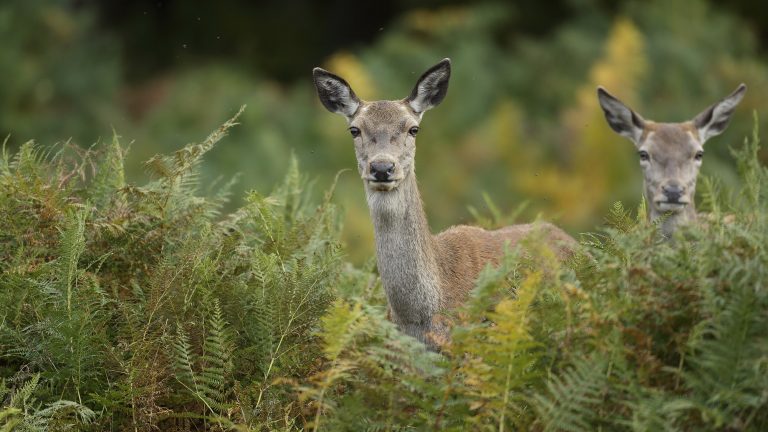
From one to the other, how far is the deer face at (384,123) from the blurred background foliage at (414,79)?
158 inches

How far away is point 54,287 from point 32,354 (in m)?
0.33

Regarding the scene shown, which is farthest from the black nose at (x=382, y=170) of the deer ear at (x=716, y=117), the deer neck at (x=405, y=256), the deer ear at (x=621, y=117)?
the deer ear at (x=716, y=117)

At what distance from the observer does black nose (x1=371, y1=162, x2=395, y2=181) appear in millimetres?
6816

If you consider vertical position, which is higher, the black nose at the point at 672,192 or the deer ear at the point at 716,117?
the deer ear at the point at 716,117

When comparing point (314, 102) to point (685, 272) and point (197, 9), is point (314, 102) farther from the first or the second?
point (685, 272)

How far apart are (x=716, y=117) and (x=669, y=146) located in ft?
1.72

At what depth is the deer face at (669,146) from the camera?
824 cm

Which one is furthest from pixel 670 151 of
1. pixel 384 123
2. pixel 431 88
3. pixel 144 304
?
pixel 144 304

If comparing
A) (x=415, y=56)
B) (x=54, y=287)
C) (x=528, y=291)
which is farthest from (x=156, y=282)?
(x=415, y=56)

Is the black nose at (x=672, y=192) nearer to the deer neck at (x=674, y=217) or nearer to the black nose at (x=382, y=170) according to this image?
the deer neck at (x=674, y=217)

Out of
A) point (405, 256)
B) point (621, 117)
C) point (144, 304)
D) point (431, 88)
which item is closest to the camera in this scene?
point (144, 304)

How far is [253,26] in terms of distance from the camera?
85.5 ft

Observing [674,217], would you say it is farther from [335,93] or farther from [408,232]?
[335,93]

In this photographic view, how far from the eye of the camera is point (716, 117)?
8.80 meters
